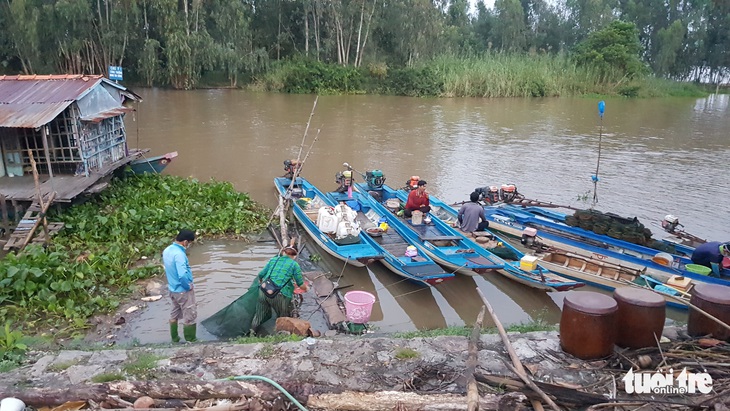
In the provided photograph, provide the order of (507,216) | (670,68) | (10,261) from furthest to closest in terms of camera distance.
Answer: (670,68)
(507,216)
(10,261)

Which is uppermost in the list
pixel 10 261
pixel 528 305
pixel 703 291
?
pixel 703 291

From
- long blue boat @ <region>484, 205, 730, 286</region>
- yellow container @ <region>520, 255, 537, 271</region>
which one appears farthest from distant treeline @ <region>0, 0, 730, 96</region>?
yellow container @ <region>520, 255, 537, 271</region>

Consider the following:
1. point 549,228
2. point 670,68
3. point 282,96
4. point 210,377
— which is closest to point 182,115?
point 282,96

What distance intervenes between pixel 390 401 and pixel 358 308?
2509 mm

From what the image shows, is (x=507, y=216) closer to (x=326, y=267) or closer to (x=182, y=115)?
(x=326, y=267)

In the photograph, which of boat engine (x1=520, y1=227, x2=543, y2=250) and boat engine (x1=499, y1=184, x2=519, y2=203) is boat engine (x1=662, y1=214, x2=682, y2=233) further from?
boat engine (x1=499, y1=184, x2=519, y2=203)

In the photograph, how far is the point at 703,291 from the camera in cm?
500

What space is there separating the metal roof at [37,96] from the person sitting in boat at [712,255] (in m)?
11.9

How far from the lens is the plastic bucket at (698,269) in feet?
26.2

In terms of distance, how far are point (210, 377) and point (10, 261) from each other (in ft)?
16.5

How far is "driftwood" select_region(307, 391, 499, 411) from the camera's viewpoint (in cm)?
405

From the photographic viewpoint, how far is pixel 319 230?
368 inches

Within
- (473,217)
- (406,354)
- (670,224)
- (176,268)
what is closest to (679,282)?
(670,224)

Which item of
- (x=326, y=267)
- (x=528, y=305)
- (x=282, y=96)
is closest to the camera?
(x=528, y=305)
